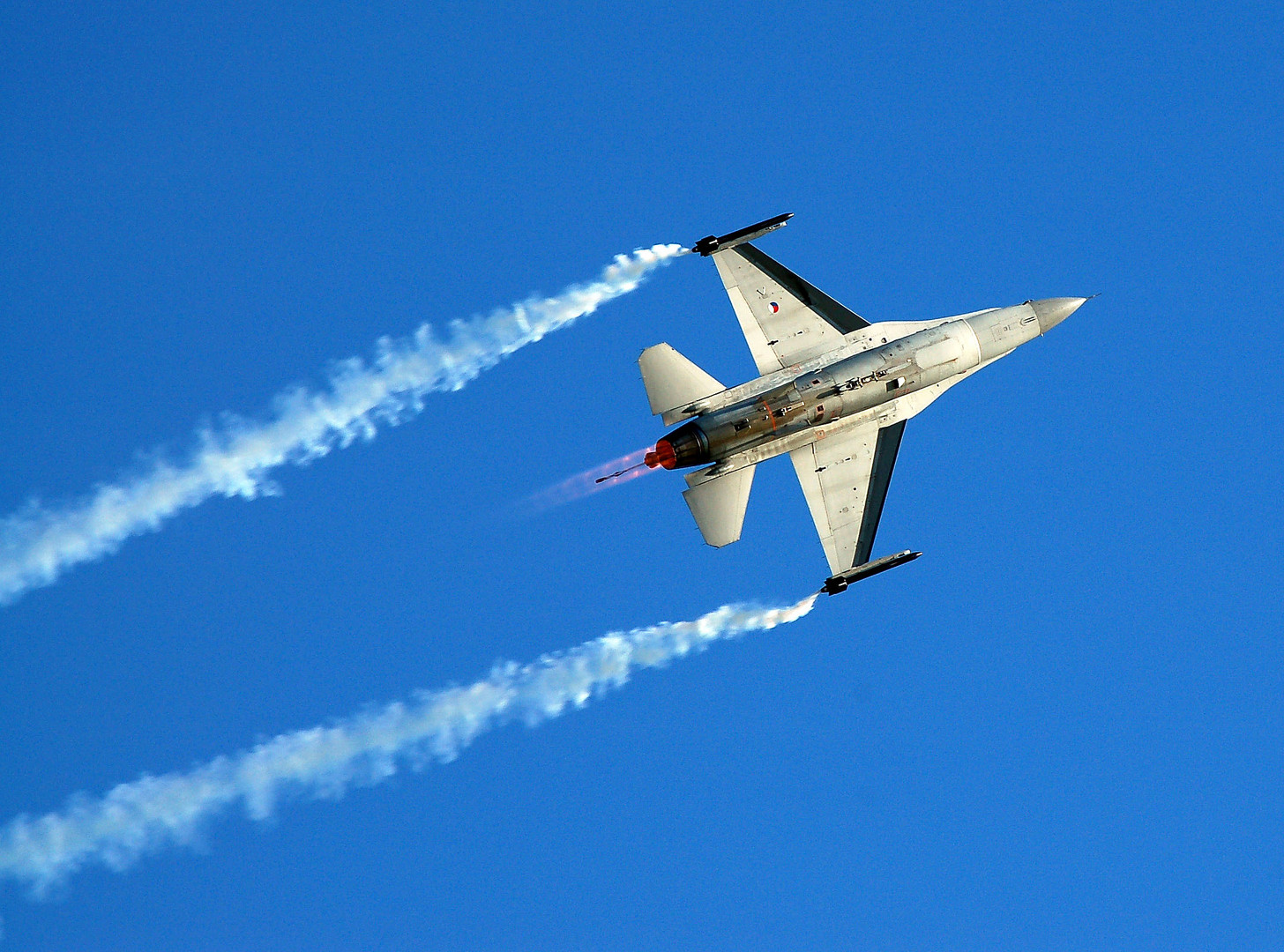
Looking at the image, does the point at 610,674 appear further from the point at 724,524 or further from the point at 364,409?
the point at 364,409

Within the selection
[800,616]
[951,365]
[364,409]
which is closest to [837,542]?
[800,616]

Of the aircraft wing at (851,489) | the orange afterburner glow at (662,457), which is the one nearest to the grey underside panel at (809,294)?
the aircraft wing at (851,489)

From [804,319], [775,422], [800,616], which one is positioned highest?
[804,319]

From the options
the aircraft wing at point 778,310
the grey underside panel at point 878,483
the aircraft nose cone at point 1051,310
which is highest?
the aircraft wing at point 778,310

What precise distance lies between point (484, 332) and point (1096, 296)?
70.4ft

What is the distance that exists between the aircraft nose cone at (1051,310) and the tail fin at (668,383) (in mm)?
12662

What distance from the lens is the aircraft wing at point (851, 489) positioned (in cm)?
5028

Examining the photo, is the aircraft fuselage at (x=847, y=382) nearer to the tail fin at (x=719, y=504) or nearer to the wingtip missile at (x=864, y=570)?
the tail fin at (x=719, y=504)

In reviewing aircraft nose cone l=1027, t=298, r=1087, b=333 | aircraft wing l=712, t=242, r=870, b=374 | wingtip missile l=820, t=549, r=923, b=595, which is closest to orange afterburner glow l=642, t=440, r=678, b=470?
aircraft wing l=712, t=242, r=870, b=374

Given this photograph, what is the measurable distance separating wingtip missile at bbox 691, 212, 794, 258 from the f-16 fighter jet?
0.04 meters

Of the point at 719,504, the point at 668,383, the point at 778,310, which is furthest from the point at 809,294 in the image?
the point at 719,504

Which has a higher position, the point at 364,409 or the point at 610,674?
the point at 364,409

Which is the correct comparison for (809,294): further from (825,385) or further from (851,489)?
(851,489)

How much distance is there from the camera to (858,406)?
160 ft
